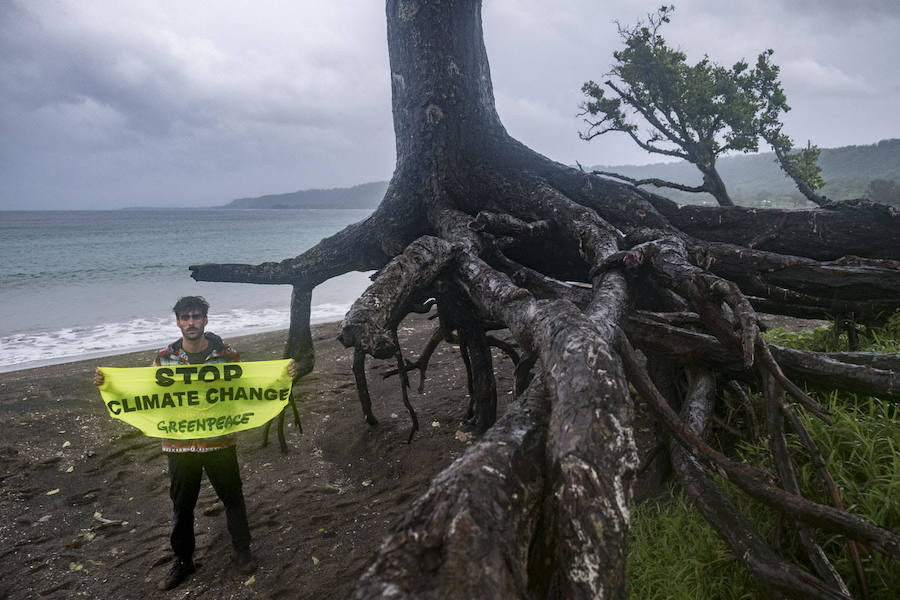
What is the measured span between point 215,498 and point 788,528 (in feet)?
17.5

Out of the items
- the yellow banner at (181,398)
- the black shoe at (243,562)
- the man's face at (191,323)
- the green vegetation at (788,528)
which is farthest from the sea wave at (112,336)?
the green vegetation at (788,528)

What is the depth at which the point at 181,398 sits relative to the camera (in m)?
3.98

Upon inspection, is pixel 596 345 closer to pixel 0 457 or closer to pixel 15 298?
pixel 0 457

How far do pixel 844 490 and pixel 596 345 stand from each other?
82.1 inches

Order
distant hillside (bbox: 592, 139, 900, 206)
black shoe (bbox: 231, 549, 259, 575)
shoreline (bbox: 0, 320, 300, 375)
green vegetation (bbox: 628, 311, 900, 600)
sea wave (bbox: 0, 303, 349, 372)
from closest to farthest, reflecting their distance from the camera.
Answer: green vegetation (bbox: 628, 311, 900, 600) < black shoe (bbox: 231, 549, 259, 575) < shoreline (bbox: 0, 320, 300, 375) < sea wave (bbox: 0, 303, 349, 372) < distant hillside (bbox: 592, 139, 900, 206)

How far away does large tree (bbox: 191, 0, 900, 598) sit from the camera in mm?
1588

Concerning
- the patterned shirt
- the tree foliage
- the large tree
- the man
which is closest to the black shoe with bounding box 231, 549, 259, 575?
the man

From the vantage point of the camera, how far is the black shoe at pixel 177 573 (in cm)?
411

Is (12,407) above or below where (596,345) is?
below

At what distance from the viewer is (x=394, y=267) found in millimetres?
3627

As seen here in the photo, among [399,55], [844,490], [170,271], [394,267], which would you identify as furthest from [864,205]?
[170,271]

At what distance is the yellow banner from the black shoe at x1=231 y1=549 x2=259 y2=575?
113cm

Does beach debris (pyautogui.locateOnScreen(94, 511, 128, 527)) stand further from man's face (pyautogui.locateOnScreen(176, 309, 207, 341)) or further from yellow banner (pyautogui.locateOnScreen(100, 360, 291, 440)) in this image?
man's face (pyautogui.locateOnScreen(176, 309, 207, 341))

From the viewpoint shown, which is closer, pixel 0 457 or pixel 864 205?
pixel 864 205
